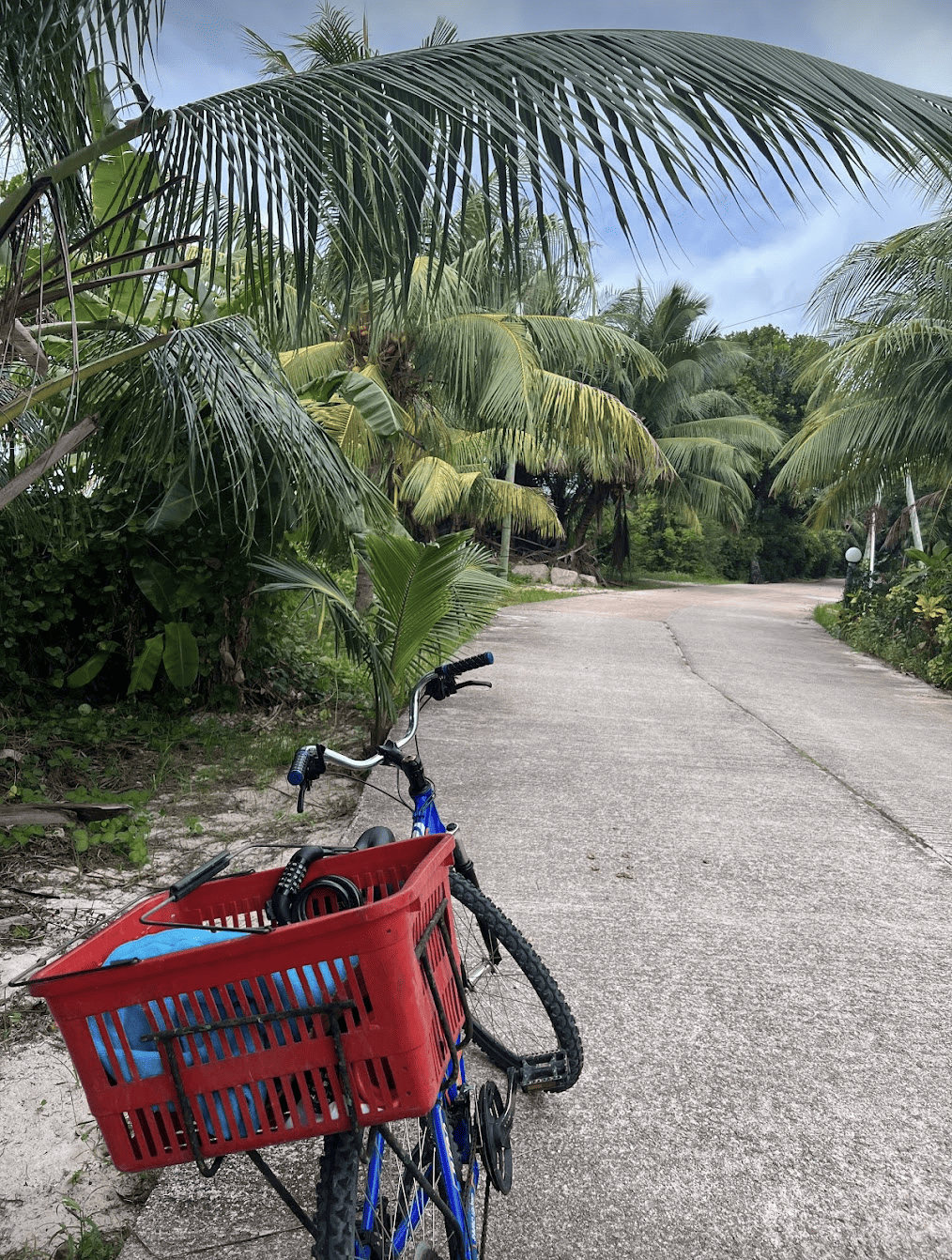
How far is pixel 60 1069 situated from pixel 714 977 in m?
2.12

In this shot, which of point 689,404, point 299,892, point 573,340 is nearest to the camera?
point 299,892

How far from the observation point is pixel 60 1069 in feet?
9.12

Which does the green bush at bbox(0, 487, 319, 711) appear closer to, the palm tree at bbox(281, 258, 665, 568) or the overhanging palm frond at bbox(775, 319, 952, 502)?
the palm tree at bbox(281, 258, 665, 568)

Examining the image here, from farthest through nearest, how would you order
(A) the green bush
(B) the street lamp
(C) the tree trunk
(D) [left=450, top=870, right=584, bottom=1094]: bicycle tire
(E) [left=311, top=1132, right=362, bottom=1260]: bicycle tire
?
(B) the street lamp, (C) the tree trunk, (A) the green bush, (D) [left=450, top=870, right=584, bottom=1094]: bicycle tire, (E) [left=311, top=1132, right=362, bottom=1260]: bicycle tire

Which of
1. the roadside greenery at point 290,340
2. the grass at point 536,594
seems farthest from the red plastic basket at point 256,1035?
the grass at point 536,594

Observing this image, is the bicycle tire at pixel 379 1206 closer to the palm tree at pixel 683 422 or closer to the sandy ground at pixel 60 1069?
the sandy ground at pixel 60 1069

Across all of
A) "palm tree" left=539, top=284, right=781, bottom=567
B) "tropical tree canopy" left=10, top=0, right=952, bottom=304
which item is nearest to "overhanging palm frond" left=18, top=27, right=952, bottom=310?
"tropical tree canopy" left=10, top=0, right=952, bottom=304

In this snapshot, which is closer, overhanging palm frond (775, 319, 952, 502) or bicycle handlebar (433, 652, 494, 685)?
bicycle handlebar (433, 652, 494, 685)

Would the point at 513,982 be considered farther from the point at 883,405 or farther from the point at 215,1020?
the point at 883,405

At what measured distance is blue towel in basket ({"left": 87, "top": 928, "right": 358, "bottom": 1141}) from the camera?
4.36 feet

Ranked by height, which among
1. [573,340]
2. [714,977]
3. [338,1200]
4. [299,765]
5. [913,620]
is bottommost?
[913,620]

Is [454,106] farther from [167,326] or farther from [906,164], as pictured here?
[167,326]

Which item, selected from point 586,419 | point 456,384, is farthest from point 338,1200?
point 586,419

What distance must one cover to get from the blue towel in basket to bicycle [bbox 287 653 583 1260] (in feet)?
0.80
